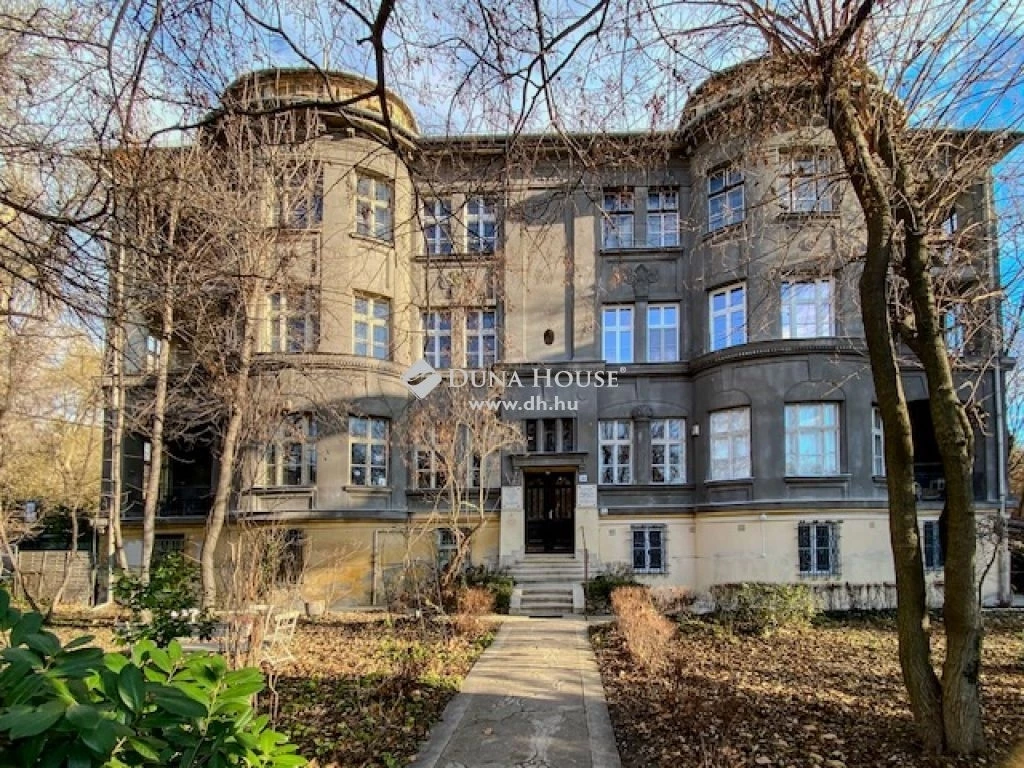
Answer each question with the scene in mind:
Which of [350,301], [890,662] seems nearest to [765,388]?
[890,662]

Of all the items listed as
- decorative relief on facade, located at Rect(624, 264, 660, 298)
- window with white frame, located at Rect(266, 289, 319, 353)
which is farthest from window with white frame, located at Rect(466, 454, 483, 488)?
decorative relief on facade, located at Rect(624, 264, 660, 298)

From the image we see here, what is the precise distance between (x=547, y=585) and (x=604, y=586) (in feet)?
4.83

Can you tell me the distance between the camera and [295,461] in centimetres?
1884

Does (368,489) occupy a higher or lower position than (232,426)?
lower

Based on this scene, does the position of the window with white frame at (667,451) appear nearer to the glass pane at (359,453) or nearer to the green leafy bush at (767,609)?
the green leafy bush at (767,609)

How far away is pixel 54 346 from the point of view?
13109 mm

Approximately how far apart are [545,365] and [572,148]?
16071 mm

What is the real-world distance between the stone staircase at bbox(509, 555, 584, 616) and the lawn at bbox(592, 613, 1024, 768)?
5.46m

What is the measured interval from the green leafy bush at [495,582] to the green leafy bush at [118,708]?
596 inches

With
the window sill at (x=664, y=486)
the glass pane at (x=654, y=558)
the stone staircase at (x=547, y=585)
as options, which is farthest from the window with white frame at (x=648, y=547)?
the stone staircase at (x=547, y=585)

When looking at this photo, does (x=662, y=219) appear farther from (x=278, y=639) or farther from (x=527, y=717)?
(x=527, y=717)

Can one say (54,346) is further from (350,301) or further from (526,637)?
(526,637)

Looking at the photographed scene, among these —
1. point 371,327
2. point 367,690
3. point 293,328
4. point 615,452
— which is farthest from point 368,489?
point 367,690

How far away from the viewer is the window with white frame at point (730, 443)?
61.8 ft
